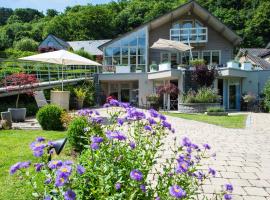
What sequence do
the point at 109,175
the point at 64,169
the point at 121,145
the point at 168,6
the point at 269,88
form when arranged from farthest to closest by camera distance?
1. the point at 168,6
2. the point at 269,88
3. the point at 121,145
4. the point at 109,175
5. the point at 64,169

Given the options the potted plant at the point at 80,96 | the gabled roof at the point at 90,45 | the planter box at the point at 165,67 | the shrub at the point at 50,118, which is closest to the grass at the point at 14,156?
the shrub at the point at 50,118

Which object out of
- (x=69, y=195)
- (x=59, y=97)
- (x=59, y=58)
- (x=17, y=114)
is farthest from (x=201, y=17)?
(x=69, y=195)

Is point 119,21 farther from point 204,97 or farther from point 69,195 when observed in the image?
point 69,195

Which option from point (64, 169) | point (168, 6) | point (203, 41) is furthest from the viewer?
point (168, 6)

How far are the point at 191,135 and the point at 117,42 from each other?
709 inches

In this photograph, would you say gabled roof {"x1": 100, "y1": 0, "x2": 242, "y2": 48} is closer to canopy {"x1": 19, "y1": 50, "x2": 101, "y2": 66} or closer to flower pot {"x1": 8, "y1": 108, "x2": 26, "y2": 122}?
canopy {"x1": 19, "y1": 50, "x2": 101, "y2": 66}

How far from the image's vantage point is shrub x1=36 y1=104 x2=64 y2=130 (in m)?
10.1

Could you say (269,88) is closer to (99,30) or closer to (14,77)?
(14,77)

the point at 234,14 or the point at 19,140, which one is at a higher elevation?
the point at 234,14

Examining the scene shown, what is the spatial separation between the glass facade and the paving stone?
2213 centimetres

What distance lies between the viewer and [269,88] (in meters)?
21.0

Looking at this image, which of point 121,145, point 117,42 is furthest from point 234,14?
point 121,145

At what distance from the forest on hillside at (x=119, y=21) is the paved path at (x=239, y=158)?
3382 centimetres

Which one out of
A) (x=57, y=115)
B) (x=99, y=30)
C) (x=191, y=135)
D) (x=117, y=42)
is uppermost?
(x=99, y=30)
